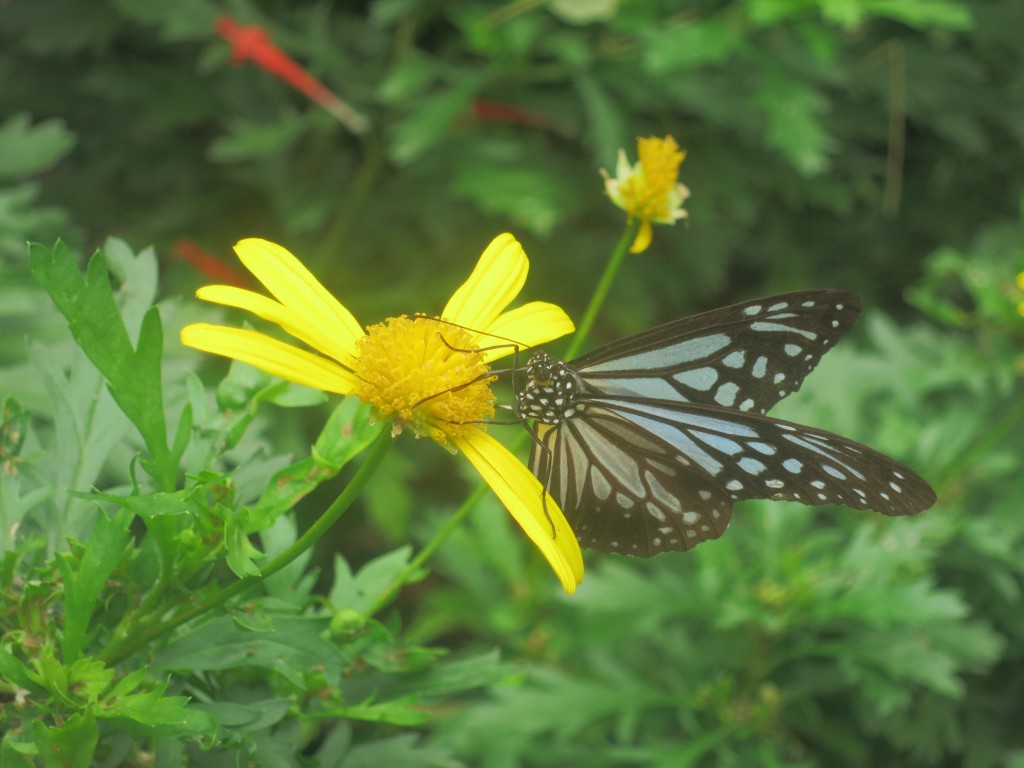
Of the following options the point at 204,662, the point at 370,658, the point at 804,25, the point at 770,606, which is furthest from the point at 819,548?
the point at 204,662

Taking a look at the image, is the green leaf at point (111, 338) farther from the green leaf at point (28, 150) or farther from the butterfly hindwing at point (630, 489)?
the green leaf at point (28, 150)

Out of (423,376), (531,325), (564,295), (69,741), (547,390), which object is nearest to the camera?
(69,741)

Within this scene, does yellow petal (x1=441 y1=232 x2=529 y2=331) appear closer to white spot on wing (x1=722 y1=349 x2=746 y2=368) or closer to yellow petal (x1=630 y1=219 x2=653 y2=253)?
yellow petal (x1=630 y1=219 x2=653 y2=253)

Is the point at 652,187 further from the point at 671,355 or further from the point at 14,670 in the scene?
the point at 14,670

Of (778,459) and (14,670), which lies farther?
(778,459)

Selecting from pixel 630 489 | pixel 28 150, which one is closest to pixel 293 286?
pixel 630 489
